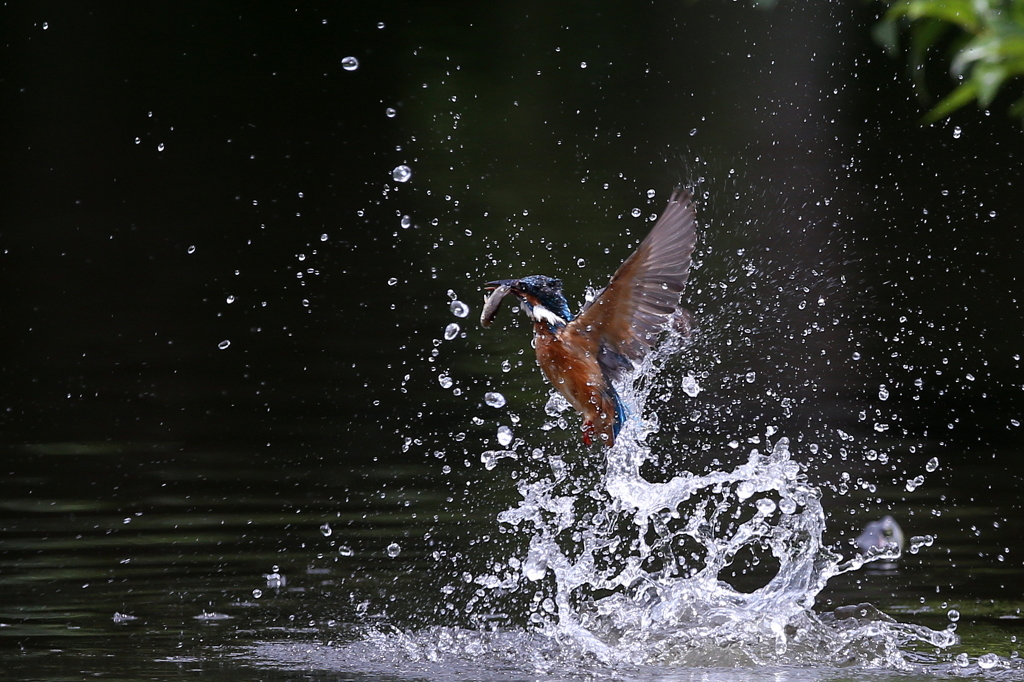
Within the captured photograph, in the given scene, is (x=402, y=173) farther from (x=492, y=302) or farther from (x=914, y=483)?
(x=492, y=302)

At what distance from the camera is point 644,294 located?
353 centimetres

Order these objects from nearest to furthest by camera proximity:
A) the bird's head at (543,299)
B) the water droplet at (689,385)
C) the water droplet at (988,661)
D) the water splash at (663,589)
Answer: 1. the water droplet at (988,661)
2. the water splash at (663,589)
3. the bird's head at (543,299)
4. the water droplet at (689,385)

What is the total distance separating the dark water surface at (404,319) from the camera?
399cm

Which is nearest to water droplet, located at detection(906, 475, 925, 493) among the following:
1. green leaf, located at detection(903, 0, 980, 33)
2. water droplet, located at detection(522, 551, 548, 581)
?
water droplet, located at detection(522, 551, 548, 581)

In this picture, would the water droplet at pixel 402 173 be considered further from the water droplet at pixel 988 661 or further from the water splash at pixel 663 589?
the water droplet at pixel 988 661

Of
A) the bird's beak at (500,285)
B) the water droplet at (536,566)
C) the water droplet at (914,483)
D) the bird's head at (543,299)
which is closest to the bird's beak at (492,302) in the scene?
the bird's beak at (500,285)

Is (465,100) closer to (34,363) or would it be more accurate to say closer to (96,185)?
(96,185)

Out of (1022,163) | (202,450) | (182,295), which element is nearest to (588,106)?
(1022,163)

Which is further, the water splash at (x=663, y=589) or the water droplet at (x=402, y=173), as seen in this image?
the water droplet at (x=402, y=173)

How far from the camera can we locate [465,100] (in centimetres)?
1366

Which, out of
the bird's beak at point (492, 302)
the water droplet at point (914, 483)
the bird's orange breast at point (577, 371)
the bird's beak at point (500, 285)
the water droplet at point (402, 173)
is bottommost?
the water droplet at point (914, 483)

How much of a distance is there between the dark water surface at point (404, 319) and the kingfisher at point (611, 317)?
61 cm

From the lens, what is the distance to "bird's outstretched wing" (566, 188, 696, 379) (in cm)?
340

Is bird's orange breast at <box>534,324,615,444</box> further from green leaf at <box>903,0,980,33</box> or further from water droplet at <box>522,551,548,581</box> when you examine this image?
green leaf at <box>903,0,980,33</box>
